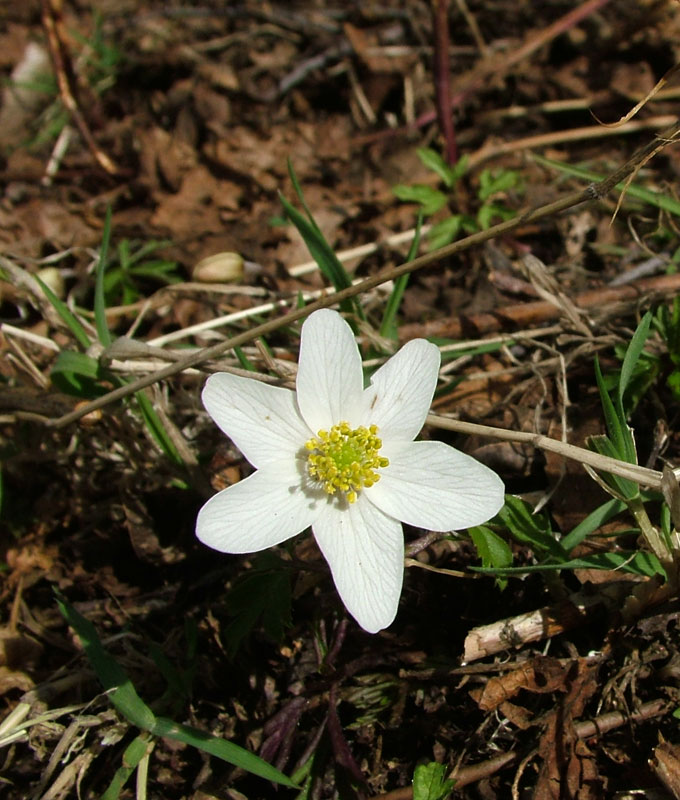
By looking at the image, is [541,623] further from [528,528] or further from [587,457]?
[587,457]

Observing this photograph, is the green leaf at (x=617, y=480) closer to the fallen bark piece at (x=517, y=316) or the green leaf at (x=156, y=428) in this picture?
the fallen bark piece at (x=517, y=316)

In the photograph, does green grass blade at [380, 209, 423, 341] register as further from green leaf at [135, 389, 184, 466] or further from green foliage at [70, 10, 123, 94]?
green foliage at [70, 10, 123, 94]

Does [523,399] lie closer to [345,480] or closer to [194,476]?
[345,480]

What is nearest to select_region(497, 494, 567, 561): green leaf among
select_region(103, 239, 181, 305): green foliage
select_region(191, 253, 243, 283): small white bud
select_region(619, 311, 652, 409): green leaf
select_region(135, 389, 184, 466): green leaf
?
select_region(619, 311, 652, 409): green leaf

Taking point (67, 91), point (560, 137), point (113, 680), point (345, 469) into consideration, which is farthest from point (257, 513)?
point (67, 91)

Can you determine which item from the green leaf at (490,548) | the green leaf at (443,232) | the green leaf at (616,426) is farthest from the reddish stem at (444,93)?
the green leaf at (490,548)
